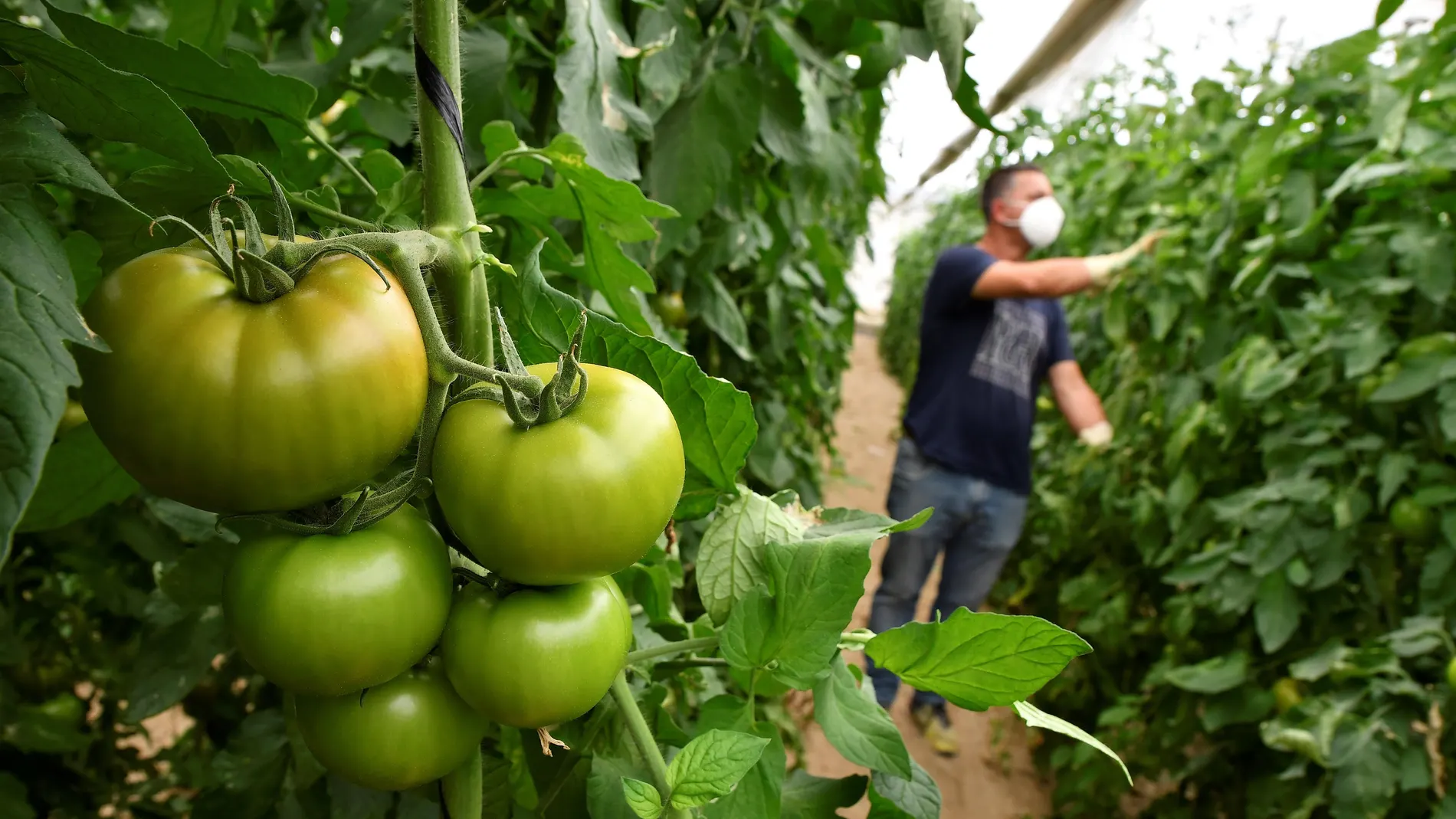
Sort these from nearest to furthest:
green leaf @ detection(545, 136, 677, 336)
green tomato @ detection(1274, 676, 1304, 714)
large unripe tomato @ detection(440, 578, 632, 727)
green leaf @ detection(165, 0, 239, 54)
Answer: large unripe tomato @ detection(440, 578, 632, 727), green leaf @ detection(545, 136, 677, 336), green leaf @ detection(165, 0, 239, 54), green tomato @ detection(1274, 676, 1304, 714)

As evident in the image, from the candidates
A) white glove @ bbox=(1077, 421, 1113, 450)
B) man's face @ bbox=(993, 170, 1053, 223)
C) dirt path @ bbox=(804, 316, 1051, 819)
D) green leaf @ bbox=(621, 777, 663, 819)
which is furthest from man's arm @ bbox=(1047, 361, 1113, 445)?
green leaf @ bbox=(621, 777, 663, 819)

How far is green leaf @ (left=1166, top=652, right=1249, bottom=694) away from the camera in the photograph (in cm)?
202

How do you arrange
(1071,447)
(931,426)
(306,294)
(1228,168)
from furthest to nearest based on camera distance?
(1071,447)
(931,426)
(1228,168)
(306,294)

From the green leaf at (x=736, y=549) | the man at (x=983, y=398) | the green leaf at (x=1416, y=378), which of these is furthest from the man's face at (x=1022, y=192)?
the green leaf at (x=736, y=549)

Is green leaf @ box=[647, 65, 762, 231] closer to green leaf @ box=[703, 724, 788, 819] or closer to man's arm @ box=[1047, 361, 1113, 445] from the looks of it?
green leaf @ box=[703, 724, 788, 819]

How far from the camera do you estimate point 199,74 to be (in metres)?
0.54

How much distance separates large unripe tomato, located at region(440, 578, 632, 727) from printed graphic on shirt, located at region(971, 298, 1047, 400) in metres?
2.52

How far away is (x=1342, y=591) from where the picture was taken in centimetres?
196

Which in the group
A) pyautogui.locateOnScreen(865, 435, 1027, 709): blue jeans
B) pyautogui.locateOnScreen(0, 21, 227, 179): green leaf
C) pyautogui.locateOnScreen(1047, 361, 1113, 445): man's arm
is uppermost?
pyautogui.locateOnScreen(0, 21, 227, 179): green leaf

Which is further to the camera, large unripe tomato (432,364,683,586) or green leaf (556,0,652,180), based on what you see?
green leaf (556,0,652,180)

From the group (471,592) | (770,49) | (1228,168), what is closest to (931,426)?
(1228,168)

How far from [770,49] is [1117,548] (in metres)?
2.55

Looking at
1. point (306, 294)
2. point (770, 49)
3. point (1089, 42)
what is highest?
point (1089, 42)

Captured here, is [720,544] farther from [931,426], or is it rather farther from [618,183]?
[931,426]
